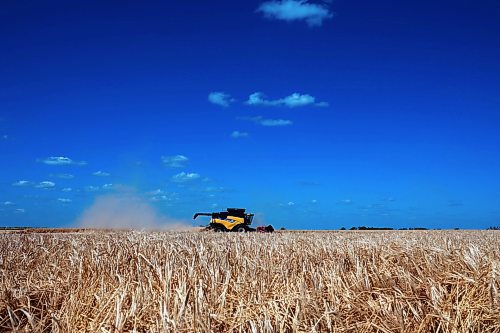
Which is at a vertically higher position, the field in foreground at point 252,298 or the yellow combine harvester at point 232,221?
the yellow combine harvester at point 232,221

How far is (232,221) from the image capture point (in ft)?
93.8

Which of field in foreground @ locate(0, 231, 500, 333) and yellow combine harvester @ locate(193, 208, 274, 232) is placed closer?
field in foreground @ locate(0, 231, 500, 333)

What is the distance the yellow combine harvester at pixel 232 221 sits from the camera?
2836 centimetres

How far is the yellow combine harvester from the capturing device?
93.0 feet

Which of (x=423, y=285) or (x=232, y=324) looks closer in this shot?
(x=232, y=324)

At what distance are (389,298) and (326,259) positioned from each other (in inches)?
89.2

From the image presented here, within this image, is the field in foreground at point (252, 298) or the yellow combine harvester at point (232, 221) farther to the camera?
the yellow combine harvester at point (232, 221)

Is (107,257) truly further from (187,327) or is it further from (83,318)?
(187,327)

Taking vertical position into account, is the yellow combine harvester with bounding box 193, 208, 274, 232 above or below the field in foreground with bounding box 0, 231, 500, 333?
above

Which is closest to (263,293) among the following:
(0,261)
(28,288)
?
(28,288)

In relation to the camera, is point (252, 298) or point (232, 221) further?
point (232, 221)

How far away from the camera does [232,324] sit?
349 centimetres

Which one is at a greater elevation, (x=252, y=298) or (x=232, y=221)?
(x=232, y=221)

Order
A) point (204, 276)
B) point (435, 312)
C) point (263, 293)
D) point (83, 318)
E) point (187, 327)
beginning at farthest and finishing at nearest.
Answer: point (204, 276)
point (263, 293)
point (83, 318)
point (435, 312)
point (187, 327)
